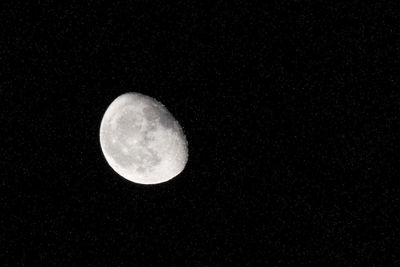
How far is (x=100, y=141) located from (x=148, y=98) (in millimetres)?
669

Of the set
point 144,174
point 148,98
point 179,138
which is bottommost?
point 144,174

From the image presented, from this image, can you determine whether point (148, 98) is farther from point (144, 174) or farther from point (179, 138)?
point (144, 174)

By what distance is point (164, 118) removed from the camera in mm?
3926

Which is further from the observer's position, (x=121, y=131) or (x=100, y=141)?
(x=100, y=141)

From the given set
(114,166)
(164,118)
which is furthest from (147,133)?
(114,166)

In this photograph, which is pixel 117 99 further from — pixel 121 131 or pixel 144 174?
pixel 144 174

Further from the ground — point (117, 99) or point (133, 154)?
point (117, 99)

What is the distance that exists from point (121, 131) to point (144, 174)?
0.48m

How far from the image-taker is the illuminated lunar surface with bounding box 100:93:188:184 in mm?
3846

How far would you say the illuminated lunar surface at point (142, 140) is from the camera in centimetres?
385

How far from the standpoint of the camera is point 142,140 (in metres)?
3.83

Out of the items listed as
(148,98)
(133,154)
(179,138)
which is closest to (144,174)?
(133,154)

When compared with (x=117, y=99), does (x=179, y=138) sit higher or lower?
lower

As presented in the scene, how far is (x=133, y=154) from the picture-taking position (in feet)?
12.7
